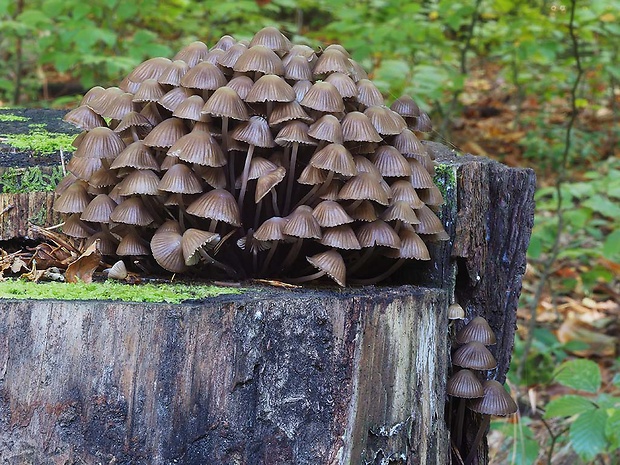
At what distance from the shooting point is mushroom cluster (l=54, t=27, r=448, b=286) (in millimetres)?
2342

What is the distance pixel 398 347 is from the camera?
237cm

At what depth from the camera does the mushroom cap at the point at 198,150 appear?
Answer: 2.29 metres

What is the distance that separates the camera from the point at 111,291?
7.27 ft

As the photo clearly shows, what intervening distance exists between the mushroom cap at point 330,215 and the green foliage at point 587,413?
6.56 ft

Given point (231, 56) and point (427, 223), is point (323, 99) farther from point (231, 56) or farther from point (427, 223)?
point (427, 223)

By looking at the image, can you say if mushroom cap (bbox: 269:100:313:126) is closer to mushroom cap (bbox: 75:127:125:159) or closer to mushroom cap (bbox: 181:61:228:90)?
mushroom cap (bbox: 181:61:228:90)

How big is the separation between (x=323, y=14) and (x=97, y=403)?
13.4 m

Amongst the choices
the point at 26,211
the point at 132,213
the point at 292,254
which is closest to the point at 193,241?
the point at 132,213

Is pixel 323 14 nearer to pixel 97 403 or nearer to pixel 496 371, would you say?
pixel 496 371

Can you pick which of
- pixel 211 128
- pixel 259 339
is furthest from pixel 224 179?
pixel 259 339

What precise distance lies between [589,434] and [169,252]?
8.35 feet

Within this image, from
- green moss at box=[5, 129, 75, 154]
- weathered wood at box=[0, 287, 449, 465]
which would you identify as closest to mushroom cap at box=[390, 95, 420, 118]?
weathered wood at box=[0, 287, 449, 465]

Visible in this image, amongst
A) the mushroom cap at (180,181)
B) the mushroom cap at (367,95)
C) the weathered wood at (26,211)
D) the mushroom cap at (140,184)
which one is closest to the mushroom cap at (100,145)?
the mushroom cap at (140,184)

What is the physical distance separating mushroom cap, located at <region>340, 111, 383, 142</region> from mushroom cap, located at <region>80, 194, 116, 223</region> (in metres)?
0.93
